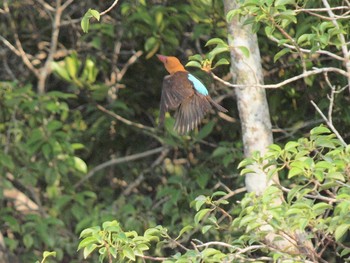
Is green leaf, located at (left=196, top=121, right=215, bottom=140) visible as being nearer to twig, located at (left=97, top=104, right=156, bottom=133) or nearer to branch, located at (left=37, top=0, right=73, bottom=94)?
twig, located at (left=97, top=104, right=156, bottom=133)

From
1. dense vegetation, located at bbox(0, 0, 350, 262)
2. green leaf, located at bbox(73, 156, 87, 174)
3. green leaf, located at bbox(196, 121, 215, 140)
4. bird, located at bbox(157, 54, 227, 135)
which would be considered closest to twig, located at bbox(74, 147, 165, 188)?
dense vegetation, located at bbox(0, 0, 350, 262)

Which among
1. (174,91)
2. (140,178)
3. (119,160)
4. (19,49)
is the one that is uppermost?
(19,49)

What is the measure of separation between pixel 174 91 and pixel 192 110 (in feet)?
0.69

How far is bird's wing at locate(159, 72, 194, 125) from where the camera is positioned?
507cm

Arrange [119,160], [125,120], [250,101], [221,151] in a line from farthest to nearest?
[119,160] < [125,120] < [221,151] < [250,101]

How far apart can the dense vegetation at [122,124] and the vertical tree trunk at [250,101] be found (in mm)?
577

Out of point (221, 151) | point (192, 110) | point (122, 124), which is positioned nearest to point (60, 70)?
point (122, 124)

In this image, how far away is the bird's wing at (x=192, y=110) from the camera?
17.3 feet

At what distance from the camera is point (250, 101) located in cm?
529

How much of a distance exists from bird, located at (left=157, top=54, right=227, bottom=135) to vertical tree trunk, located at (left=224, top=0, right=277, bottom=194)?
0.15 m

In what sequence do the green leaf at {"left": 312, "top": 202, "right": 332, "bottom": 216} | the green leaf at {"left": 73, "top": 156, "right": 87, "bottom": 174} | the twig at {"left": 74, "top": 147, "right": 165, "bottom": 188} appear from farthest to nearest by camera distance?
the twig at {"left": 74, "top": 147, "right": 165, "bottom": 188}
the green leaf at {"left": 73, "top": 156, "right": 87, "bottom": 174}
the green leaf at {"left": 312, "top": 202, "right": 332, "bottom": 216}

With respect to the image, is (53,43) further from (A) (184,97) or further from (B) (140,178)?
(A) (184,97)

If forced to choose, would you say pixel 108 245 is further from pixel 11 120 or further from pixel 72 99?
pixel 72 99

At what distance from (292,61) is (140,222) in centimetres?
124
